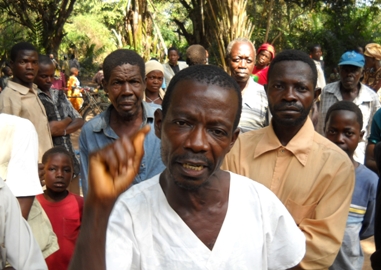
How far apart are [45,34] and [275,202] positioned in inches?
565

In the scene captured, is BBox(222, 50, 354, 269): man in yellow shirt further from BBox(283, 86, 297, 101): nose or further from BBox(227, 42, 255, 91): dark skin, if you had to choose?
BBox(227, 42, 255, 91): dark skin

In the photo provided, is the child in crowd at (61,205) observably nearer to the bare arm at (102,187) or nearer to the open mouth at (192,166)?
the open mouth at (192,166)

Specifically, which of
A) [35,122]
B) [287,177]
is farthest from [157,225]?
[35,122]

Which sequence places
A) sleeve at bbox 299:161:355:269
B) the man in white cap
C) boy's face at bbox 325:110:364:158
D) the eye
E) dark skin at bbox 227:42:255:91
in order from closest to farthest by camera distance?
the eye → sleeve at bbox 299:161:355:269 → boy's face at bbox 325:110:364:158 → dark skin at bbox 227:42:255:91 → the man in white cap

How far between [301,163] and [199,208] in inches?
31.4

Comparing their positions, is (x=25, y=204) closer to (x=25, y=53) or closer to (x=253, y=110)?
(x=253, y=110)

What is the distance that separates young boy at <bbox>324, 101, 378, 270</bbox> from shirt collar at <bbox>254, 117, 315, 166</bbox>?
2.27 feet

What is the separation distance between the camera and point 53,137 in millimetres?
4719

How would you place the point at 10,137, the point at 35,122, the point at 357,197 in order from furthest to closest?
the point at 35,122 → the point at 357,197 → the point at 10,137

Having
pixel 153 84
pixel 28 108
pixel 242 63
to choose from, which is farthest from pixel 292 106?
pixel 153 84

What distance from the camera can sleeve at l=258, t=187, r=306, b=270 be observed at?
178 centimetres

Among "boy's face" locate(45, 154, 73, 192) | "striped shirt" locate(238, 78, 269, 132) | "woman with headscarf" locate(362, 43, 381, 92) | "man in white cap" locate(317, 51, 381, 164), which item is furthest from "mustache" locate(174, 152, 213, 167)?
"woman with headscarf" locate(362, 43, 381, 92)

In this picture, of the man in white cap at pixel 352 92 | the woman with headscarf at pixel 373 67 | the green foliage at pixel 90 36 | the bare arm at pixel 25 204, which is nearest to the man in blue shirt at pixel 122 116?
the bare arm at pixel 25 204

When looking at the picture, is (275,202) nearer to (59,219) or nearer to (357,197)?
(357,197)
